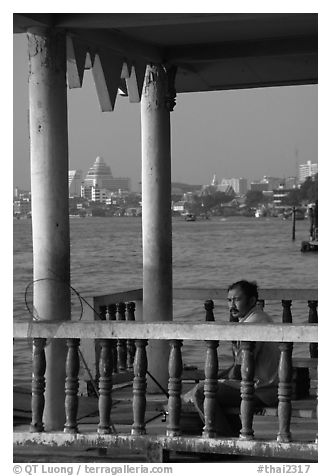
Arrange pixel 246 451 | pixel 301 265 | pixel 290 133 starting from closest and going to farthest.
Answer: pixel 246 451, pixel 301 265, pixel 290 133

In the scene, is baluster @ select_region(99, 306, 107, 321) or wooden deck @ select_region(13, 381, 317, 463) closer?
wooden deck @ select_region(13, 381, 317, 463)

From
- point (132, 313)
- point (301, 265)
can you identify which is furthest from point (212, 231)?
point (132, 313)

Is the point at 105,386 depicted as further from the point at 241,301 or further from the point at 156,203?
the point at 156,203

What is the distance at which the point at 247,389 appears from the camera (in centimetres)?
637

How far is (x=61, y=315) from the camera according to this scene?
716 cm

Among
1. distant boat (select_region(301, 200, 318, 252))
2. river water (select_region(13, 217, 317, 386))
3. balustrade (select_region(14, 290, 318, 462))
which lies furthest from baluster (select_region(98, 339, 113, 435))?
distant boat (select_region(301, 200, 318, 252))

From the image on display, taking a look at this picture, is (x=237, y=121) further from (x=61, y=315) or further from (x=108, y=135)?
(x=61, y=315)

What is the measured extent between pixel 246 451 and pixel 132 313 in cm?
439

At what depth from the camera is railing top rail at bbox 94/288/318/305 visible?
34.0 feet

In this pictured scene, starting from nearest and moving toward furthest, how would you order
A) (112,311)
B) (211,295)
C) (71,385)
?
(71,385)
(112,311)
(211,295)

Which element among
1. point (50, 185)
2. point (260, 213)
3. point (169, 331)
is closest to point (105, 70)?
point (50, 185)

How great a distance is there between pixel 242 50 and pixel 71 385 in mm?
3828

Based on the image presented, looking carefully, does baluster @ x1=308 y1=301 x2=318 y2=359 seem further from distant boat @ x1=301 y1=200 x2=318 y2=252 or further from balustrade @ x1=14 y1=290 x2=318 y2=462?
distant boat @ x1=301 y1=200 x2=318 y2=252

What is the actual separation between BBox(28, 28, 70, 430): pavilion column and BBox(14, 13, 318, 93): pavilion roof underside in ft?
0.83
